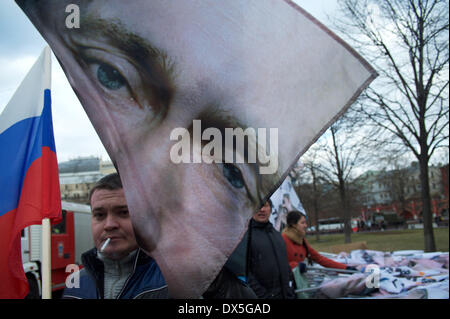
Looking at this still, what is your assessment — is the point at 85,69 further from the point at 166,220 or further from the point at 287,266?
the point at 287,266

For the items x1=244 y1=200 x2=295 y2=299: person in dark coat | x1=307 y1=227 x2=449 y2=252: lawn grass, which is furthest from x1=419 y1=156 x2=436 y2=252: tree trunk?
x1=244 y1=200 x2=295 y2=299: person in dark coat

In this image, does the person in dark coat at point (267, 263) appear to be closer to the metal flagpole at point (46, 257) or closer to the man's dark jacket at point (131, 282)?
the man's dark jacket at point (131, 282)

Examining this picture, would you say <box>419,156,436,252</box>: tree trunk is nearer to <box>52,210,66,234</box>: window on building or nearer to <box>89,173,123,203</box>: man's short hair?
<box>52,210,66,234</box>: window on building

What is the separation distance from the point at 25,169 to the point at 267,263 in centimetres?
203

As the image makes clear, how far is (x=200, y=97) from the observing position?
1568 millimetres

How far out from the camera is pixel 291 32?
5.07 ft

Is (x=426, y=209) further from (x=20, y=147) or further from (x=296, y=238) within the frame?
(x=20, y=147)

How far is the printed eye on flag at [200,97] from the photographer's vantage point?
151cm

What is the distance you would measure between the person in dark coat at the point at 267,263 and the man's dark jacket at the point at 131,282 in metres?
1.32

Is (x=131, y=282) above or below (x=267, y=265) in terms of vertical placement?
above

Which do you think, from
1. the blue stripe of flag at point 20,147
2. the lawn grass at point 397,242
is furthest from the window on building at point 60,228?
the blue stripe of flag at point 20,147

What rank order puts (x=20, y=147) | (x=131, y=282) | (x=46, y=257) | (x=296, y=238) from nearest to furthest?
1. (x=131, y=282)
2. (x=46, y=257)
3. (x=20, y=147)
4. (x=296, y=238)

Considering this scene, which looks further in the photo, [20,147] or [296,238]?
[296,238]

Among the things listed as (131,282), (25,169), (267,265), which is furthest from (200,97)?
(267,265)
